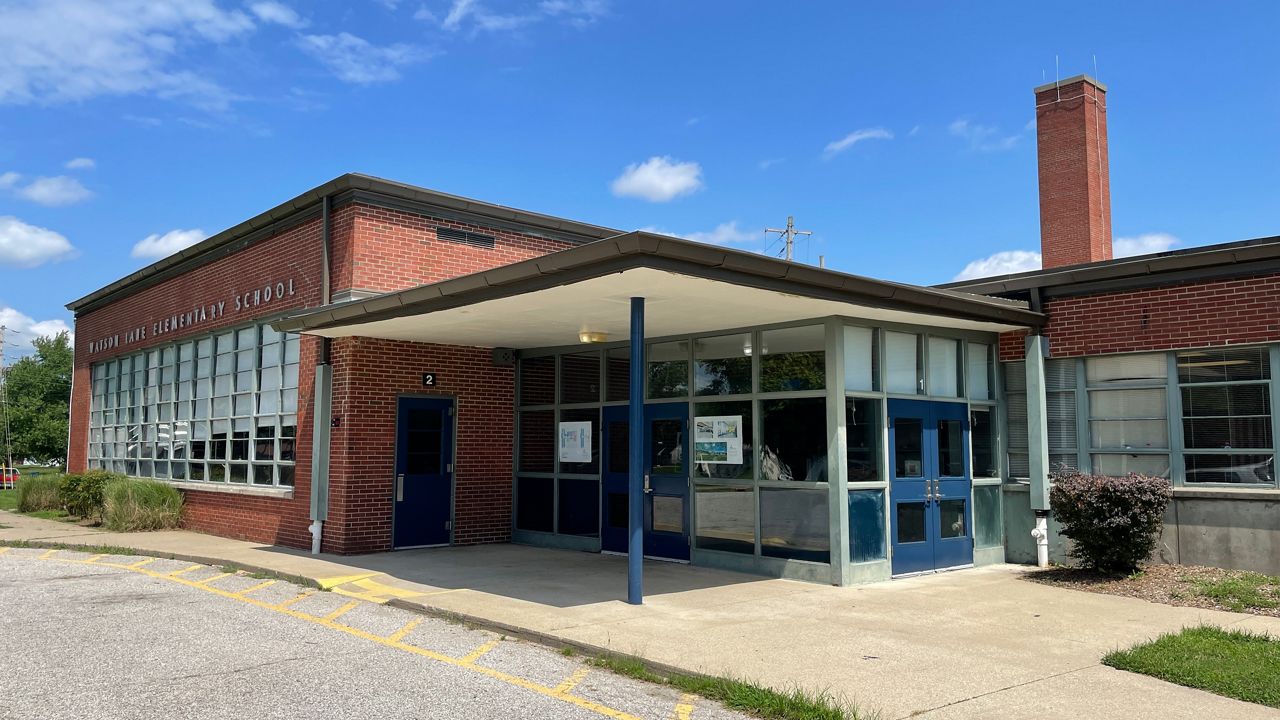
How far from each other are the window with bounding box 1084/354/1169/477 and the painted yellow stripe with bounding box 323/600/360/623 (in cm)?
918

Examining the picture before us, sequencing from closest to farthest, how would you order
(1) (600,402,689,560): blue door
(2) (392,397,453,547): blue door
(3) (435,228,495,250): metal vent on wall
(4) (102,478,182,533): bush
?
(1) (600,402,689,560): blue door
(2) (392,397,453,547): blue door
(3) (435,228,495,250): metal vent on wall
(4) (102,478,182,533): bush

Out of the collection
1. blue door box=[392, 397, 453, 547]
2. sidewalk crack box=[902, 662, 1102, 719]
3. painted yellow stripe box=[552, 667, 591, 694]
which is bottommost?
painted yellow stripe box=[552, 667, 591, 694]

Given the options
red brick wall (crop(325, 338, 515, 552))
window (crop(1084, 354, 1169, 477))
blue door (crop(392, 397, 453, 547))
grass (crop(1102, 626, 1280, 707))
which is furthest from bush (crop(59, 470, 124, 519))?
grass (crop(1102, 626, 1280, 707))

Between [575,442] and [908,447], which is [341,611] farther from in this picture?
[908,447]

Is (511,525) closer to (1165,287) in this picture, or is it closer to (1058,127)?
(1165,287)

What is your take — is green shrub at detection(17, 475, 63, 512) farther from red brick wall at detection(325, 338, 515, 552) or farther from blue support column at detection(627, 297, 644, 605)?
blue support column at detection(627, 297, 644, 605)

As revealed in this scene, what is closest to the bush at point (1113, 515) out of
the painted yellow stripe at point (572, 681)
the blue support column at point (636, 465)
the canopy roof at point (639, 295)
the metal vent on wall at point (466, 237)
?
the canopy roof at point (639, 295)

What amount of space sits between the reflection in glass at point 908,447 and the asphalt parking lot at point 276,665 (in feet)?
18.3

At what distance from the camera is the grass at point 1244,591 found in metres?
9.12

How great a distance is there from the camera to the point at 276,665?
689 centimetres

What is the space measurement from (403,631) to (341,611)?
49.5 inches

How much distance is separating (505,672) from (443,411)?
7.81 meters

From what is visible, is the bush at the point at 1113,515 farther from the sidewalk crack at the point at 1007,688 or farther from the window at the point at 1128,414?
the sidewalk crack at the point at 1007,688

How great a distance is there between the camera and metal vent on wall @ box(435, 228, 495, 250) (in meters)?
14.2
